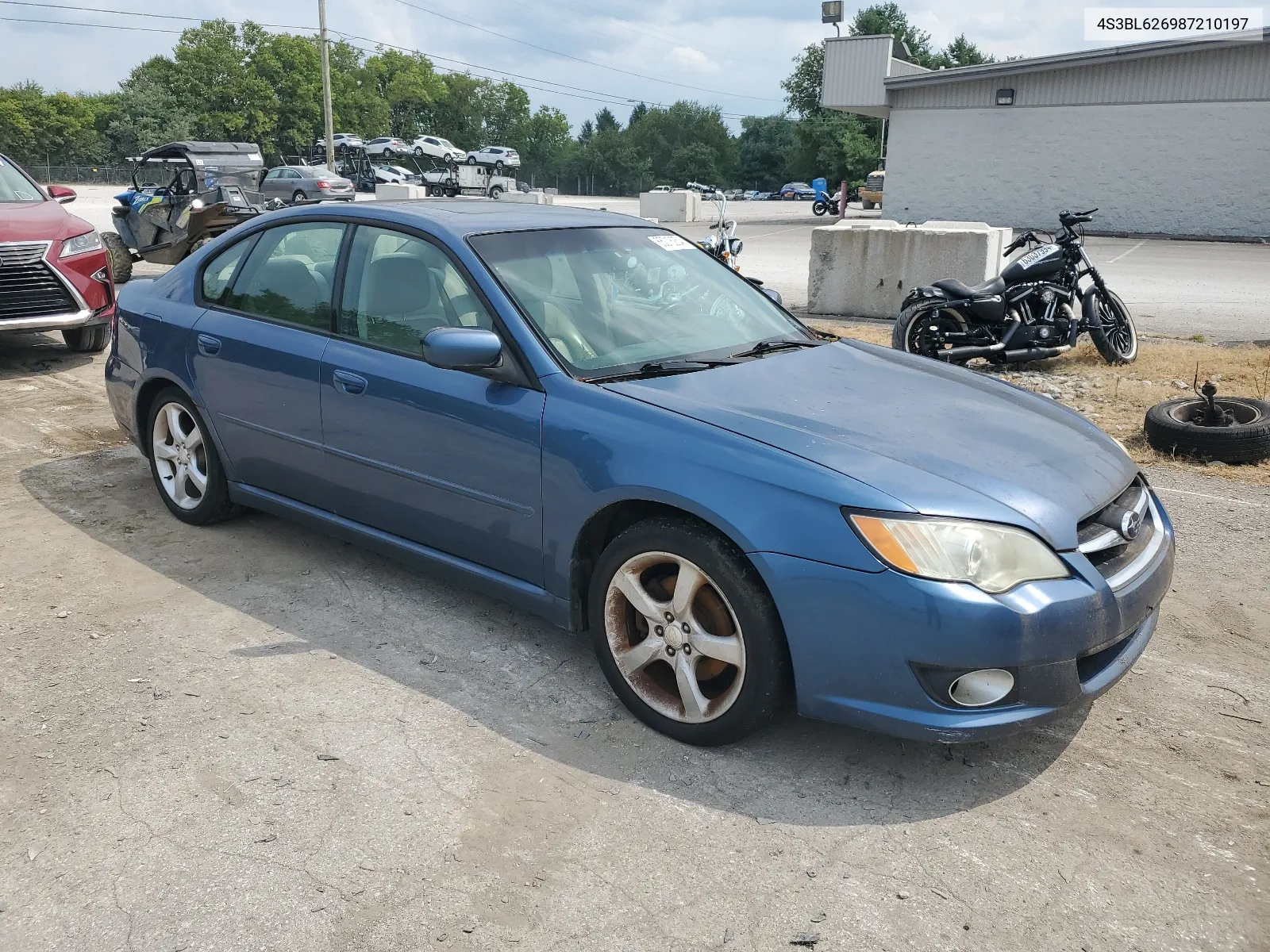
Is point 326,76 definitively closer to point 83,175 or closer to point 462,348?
point 83,175

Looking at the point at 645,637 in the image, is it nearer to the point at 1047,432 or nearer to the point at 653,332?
the point at 653,332

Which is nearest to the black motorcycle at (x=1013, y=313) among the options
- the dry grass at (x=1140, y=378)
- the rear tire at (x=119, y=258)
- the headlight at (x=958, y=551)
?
the dry grass at (x=1140, y=378)

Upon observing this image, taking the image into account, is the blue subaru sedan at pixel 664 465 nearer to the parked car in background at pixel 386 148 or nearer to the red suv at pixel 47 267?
the red suv at pixel 47 267

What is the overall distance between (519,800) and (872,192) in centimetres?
4773

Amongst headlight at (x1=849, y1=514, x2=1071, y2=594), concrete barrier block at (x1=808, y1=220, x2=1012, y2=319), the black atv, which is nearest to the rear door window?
headlight at (x1=849, y1=514, x2=1071, y2=594)

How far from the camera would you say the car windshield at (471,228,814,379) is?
373 cm

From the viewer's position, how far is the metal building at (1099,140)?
26.8m

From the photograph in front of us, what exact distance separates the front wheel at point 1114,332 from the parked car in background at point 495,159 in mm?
52378

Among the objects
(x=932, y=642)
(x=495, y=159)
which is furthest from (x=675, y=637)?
(x=495, y=159)

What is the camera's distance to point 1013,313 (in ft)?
28.5

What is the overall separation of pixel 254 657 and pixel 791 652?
77.7 inches

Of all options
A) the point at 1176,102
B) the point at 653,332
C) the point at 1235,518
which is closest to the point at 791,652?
the point at 653,332

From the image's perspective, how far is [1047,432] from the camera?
3.52 meters

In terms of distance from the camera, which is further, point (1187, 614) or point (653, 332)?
point (1187, 614)
